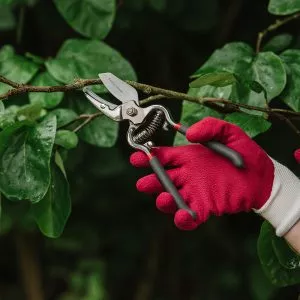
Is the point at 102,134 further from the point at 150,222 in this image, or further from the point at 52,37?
the point at 150,222

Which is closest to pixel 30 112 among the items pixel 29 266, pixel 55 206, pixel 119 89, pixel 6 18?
pixel 55 206

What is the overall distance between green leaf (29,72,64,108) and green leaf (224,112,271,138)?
0.30m

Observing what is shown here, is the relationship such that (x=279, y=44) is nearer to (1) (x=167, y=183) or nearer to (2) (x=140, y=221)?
(1) (x=167, y=183)

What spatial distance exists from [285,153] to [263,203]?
805 millimetres

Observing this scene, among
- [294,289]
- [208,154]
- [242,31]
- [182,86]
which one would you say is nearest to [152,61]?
[182,86]

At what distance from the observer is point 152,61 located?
1.75 m

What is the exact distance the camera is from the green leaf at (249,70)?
1.01m

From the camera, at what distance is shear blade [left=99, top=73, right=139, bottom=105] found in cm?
83

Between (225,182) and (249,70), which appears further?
(249,70)

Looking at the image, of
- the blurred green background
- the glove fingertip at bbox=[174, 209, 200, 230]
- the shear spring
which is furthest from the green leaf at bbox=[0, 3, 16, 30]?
the glove fingertip at bbox=[174, 209, 200, 230]

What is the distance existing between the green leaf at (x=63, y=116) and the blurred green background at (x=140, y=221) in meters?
0.26

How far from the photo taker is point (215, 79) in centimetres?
94

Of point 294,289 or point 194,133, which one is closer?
point 194,133

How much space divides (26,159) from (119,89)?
0.65 ft
